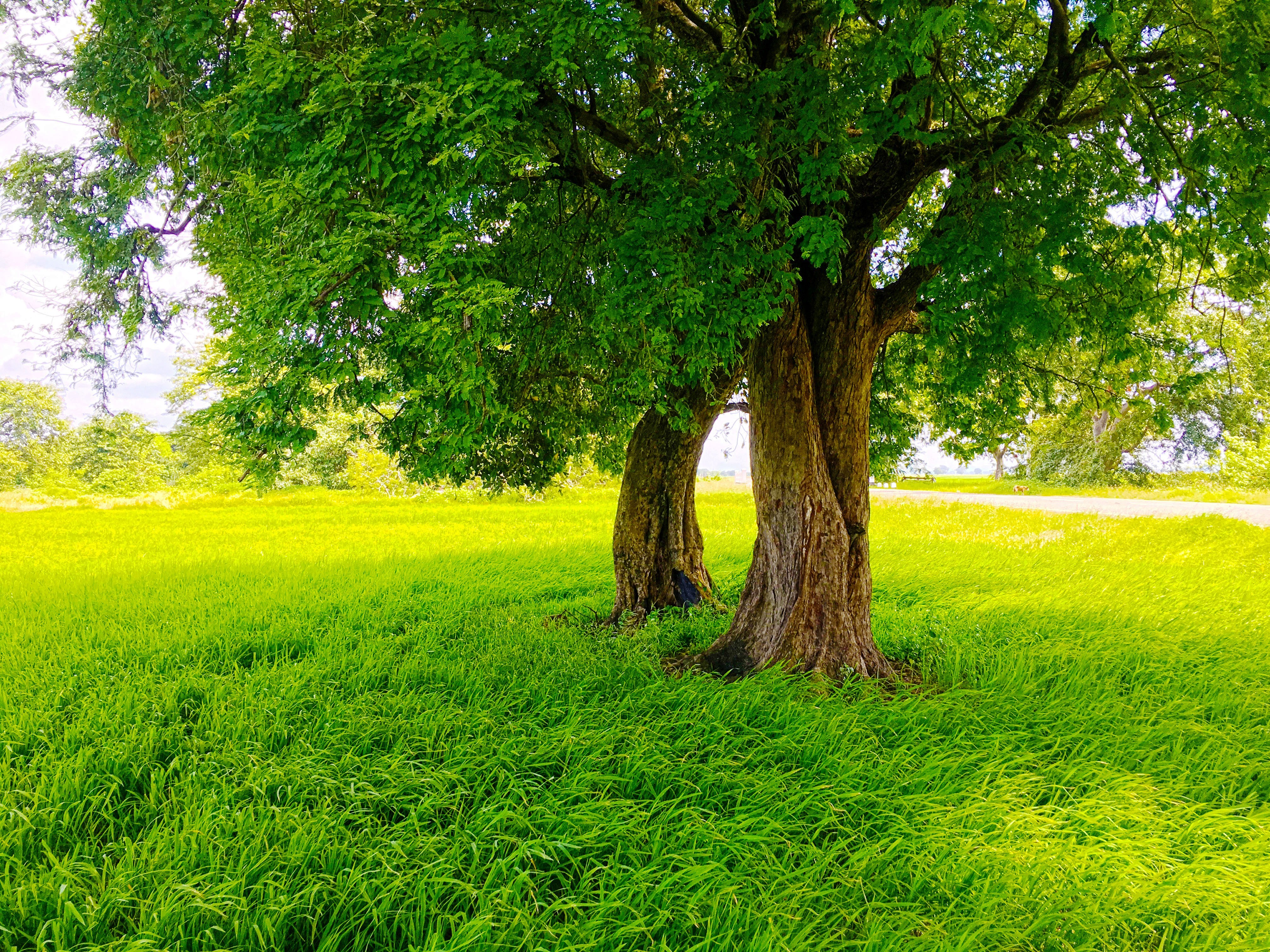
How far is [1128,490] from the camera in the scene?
1282 inches

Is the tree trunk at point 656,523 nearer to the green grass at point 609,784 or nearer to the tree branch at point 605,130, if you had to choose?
the green grass at point 609,784

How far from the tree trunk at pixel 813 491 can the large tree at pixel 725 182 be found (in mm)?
32

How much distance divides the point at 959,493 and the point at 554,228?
37.0 m

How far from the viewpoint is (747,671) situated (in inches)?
280

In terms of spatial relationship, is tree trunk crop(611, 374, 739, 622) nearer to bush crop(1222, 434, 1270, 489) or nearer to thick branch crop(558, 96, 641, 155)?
thick branch crop(558, 96, 641, 155)

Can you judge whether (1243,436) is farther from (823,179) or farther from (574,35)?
(574,35)

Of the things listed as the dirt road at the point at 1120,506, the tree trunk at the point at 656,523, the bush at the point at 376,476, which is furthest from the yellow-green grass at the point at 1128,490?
the bush at the point at 376,476

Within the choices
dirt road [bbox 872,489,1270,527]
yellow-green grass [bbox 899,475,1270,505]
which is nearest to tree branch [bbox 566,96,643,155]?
yellow-green grass [bbox 899,475,1270,505]

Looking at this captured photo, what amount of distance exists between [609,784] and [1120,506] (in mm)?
26602

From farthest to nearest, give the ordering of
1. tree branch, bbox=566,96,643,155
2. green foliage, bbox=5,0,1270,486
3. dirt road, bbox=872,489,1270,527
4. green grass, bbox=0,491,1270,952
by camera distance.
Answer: dirt road, bbox=872,489,1270,527, tree branch, bbox=566,96,643,155, green foliage, bbox=5,0,1270,486, green grass, bbox=0,491,1270,952

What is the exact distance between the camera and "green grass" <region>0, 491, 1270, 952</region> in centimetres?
335

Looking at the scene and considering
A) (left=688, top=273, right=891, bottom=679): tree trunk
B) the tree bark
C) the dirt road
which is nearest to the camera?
(left=688, top=273, right=891, bottom=679): tree trunk

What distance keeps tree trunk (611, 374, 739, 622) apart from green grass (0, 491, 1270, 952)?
0.71 metres

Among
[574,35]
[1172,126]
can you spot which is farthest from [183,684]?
[1172,126]
